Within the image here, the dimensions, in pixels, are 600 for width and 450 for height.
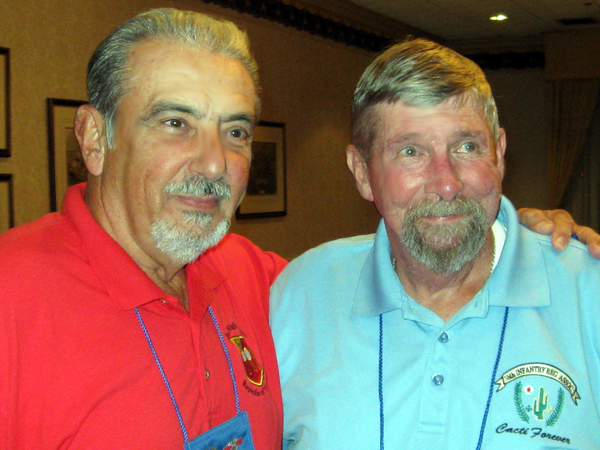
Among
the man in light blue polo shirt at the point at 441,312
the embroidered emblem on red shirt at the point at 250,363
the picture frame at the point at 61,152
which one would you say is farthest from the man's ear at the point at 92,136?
the picture frame at the point at 61,152

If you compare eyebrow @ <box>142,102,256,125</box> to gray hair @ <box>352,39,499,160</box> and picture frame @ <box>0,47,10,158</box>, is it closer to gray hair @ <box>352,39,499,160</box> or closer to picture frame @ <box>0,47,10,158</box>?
gray hair @ <box>352,39,499,160</box>

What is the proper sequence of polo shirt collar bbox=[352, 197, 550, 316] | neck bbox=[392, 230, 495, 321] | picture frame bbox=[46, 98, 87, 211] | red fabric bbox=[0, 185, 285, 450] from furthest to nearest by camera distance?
1. picture frame bbox=[46, 98, 87, 211]
2. neck bbox=[392, 230, 495, 321]
3. polo shirt collar bbox=[352, 197, 550, 316]
4. red fabric bbox=[0, 185, 285, 450]

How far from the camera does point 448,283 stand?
1.56m

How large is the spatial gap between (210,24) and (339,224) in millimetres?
5131

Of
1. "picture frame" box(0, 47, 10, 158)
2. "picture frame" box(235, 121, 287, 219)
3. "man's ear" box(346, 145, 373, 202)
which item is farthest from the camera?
"picture frame" box(235, 121, 287, 219)

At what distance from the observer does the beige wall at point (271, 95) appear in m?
3.34

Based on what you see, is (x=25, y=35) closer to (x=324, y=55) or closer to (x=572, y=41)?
(x=324, y=55)

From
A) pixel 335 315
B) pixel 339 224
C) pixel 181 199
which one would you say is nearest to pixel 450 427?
pixel 335 315

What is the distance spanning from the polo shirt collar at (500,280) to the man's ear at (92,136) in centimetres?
75

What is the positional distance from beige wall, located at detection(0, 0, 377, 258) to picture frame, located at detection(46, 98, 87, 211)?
0.13 ft

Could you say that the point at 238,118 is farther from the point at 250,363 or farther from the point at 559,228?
the point at 559,228

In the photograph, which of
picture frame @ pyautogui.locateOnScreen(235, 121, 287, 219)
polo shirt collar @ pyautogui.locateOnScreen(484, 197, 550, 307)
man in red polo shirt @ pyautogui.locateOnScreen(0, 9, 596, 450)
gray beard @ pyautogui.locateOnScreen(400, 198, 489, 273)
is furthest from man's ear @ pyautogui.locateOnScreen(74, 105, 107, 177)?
picture frame @ pyautogui.locateOnScreen(235, 121, 287, 219)

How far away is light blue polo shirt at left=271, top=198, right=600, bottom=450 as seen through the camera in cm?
133

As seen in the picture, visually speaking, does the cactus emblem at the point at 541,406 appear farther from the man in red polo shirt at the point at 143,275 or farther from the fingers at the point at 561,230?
the man in red polo shirt at the point at 143,275
